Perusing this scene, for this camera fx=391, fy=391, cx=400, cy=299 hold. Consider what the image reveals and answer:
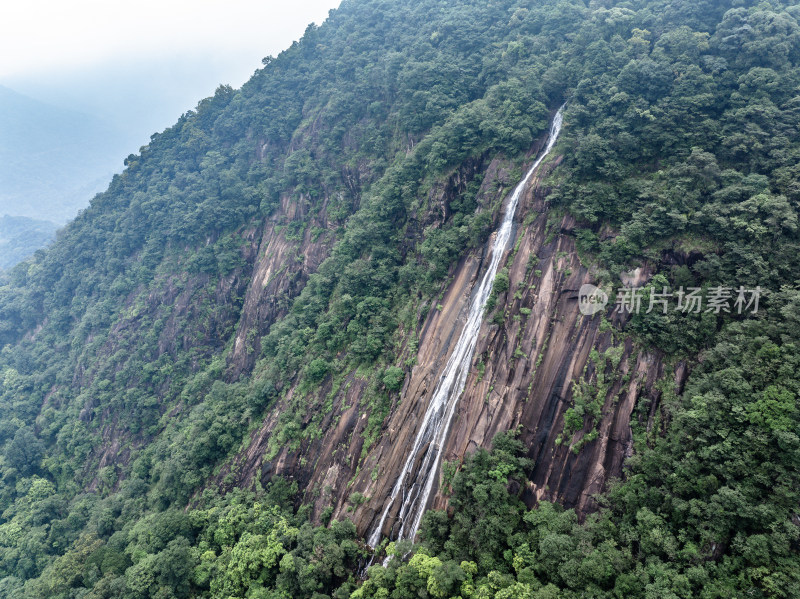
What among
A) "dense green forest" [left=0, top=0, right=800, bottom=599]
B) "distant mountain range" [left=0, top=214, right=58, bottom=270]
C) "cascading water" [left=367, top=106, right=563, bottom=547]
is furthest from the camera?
"distant mountain range" [left=0, top=214, right=58, bottom=270]

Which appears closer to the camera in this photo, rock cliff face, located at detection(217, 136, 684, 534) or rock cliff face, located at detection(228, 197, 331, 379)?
rock cliff face, located at detection(217, 136, 684, 534)

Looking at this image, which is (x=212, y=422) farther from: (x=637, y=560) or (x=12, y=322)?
(x=12, y=322)

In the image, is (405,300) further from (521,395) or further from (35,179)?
(35,179)

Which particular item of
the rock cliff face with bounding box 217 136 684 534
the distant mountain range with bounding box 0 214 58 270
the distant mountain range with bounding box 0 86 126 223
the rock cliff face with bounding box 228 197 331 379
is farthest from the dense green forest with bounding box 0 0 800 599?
the distant mountain range with bounding box 0 86 126 223

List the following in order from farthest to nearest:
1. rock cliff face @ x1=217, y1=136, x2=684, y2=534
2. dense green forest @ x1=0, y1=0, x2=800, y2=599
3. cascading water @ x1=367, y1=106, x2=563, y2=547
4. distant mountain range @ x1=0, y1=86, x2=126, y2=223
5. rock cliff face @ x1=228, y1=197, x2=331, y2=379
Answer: distant mountain range @ x1=0, y1=86, x2=126, y2=223
rock cliff face @ x1=228, y1=197, x2=331, y2=379
cascading water @ x1=367, y1=106, x2=563, y2=547
rock cliff face @ x1=217, y1=136, x2=684, y2=534
dense green forest @ x1=0, y1=0, x2=800, y2=599

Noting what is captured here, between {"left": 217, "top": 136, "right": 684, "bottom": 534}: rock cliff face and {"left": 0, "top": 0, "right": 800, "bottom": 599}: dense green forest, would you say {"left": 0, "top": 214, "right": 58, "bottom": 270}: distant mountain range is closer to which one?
{"left": 0, "top": 0, "right": 800, "bottom": 599}: dense green forest

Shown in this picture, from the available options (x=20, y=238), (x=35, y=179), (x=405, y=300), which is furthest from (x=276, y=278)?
(x=35, y=179)

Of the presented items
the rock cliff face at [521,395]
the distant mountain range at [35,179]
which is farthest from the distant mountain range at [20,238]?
the rock cliff face at [521,395]
